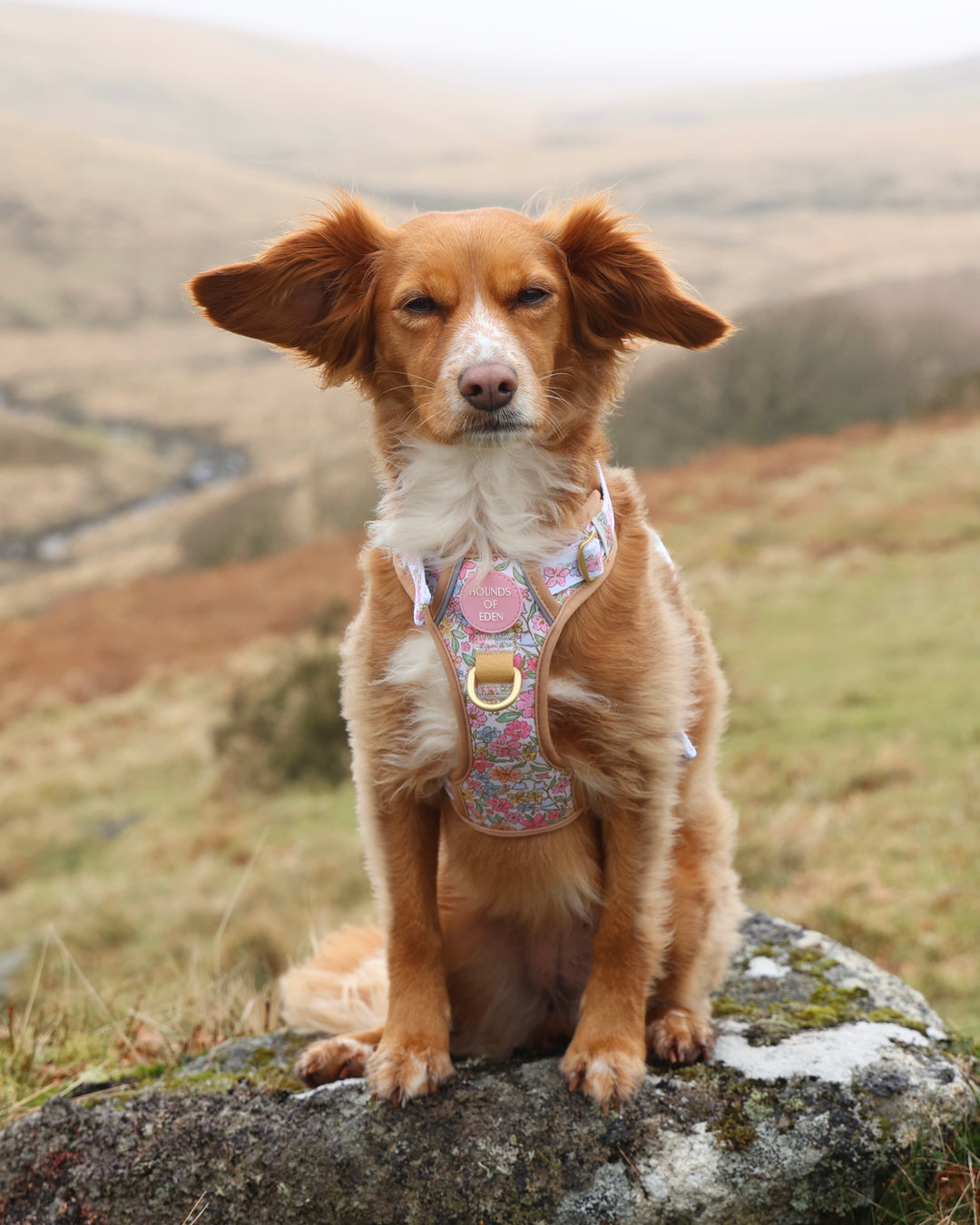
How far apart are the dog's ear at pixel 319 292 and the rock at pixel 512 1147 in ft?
7.03

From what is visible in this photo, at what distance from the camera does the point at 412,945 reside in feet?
9.95

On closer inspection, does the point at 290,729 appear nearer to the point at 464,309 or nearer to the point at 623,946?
the point at 623,946

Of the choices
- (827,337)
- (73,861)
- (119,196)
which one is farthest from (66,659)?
(119,196)

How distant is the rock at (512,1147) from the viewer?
2.68 meters

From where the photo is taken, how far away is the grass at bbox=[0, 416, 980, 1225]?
15.1 feet

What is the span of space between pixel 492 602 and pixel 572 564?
0.80 feet

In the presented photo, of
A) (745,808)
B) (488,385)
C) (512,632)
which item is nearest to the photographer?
(488,385)

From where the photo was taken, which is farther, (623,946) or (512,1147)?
(623,946)

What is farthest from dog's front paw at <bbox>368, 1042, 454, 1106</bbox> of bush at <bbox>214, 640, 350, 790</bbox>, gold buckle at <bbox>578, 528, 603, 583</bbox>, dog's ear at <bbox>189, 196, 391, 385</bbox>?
bush at <bbox>214, 640, 350, 790</bbox>

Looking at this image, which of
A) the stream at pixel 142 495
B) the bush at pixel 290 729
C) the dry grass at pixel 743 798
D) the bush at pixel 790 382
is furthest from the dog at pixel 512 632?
the stream at pixel 142 495

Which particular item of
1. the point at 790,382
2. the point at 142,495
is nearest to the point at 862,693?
the point at 790,382

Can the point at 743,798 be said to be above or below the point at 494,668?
below

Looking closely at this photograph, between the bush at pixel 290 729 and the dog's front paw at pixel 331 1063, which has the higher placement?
the dog's front paw at pixel 331 1063

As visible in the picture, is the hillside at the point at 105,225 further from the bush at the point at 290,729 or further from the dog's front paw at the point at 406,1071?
the dog's front paw at the point at 406,1071
